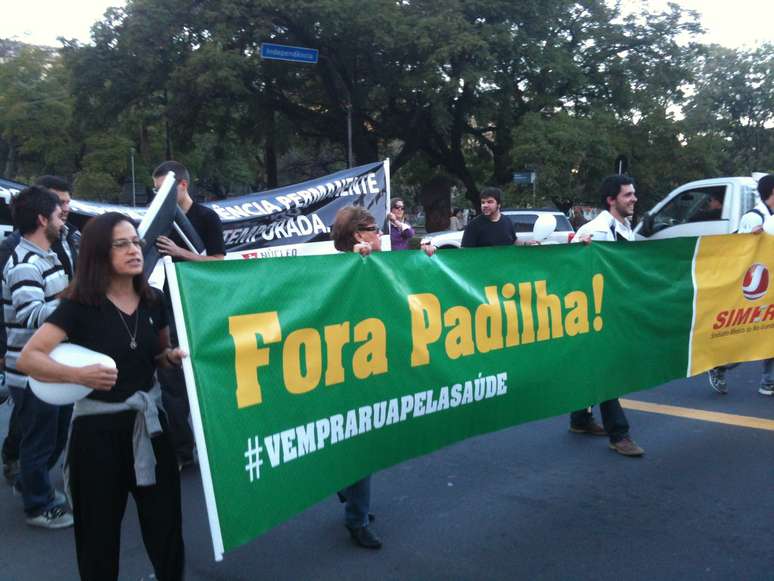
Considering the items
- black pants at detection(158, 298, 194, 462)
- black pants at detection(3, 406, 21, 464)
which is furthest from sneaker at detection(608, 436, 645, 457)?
black pants at detection(3, 406, 21, 464)

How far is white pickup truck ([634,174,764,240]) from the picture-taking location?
11.6 meters

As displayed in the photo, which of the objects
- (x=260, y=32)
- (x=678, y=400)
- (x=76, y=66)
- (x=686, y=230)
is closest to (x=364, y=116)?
(x=260, y=32)

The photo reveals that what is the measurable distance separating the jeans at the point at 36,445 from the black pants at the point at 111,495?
154 centimetres

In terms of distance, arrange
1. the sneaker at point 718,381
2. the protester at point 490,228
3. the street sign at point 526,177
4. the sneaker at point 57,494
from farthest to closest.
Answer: the street sign at point 526,177, the protester at point 490,228, the sneaker at point 718,381, the sneaker at point 57,494

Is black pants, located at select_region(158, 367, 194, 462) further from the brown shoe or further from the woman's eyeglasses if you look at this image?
the brown shoe

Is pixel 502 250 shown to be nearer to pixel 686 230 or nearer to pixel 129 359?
pixel 129 359

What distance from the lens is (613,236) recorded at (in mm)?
5691

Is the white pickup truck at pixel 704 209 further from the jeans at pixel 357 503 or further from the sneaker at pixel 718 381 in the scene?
the jeans at pixel 357 503

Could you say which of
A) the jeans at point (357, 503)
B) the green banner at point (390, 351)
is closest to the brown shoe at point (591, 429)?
the green banner at point (390, 351)

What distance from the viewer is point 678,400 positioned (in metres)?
6.99

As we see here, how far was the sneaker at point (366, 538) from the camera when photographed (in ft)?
13.2

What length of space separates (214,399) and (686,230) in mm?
10556

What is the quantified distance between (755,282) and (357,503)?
410cm

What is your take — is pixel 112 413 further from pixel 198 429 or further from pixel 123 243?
pixel 123 243
